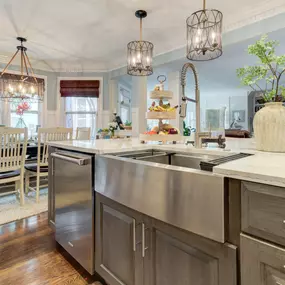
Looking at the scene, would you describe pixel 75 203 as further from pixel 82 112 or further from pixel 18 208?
pixel 82 112

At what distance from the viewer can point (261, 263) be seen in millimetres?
694

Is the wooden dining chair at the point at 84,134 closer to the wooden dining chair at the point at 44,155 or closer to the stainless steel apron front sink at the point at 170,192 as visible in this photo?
the wooden dining chair at the point at 44,155

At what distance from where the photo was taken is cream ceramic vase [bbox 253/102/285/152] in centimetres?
120

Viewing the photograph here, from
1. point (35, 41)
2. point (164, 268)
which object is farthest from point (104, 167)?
point (35, 41)

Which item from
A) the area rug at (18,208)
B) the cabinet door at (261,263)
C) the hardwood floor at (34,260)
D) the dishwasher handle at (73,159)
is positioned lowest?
the hardwood floor at (34,260)

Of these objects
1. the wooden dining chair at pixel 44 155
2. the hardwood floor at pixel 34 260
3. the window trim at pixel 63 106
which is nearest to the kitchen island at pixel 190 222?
the hardwood floor at pixel 34 260

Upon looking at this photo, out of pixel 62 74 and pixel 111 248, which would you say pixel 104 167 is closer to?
pixel 111 248

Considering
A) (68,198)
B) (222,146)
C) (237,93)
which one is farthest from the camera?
(237,93)

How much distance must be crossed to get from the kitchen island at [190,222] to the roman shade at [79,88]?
4.27m

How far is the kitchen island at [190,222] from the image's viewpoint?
689mm

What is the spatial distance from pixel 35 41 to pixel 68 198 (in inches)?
137

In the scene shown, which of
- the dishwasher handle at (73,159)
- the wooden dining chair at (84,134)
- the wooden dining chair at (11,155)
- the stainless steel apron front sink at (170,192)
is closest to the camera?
the stainless steel apron front sink at (170,192)

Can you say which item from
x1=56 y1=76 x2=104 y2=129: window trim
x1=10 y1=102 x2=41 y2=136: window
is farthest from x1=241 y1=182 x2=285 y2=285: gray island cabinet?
x1=10 y1=102 x2=41 y2=136: window

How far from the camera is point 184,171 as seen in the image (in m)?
0.85
